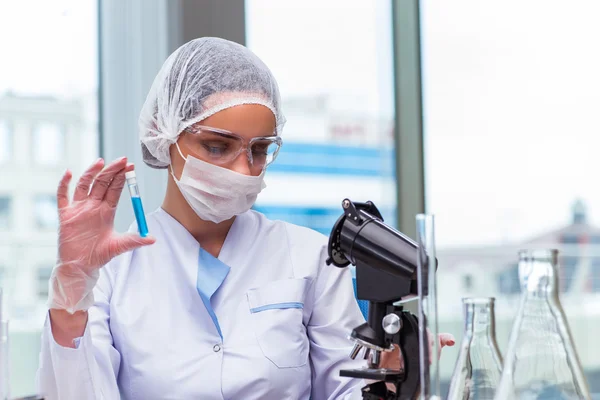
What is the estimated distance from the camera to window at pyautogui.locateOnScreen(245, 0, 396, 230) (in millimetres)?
2926

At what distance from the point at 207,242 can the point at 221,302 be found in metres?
0.16

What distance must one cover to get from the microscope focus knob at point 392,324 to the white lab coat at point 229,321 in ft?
1.48

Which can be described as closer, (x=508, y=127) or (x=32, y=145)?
(x=32, y=145)

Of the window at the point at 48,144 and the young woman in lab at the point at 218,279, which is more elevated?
the window at the point at 48,144

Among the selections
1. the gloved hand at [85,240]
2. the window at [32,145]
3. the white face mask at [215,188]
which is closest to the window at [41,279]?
the window at [32,145]

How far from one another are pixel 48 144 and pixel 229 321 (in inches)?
46.6

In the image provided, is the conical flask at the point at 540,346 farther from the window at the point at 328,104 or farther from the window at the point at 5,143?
the window at the point at 328,104

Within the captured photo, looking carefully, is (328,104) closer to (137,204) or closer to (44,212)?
(44,212)

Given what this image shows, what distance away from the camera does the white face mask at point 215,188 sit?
4.81ft

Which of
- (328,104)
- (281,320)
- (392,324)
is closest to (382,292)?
(392,324)

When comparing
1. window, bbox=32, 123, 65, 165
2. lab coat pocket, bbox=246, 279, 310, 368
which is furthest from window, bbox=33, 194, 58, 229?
lab coat pocket, bbox=246, 279, 310, 368

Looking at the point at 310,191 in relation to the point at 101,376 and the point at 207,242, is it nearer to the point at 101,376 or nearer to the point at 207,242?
the point at 207,242

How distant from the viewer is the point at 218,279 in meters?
1.50

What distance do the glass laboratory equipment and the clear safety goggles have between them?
0.70 metres
